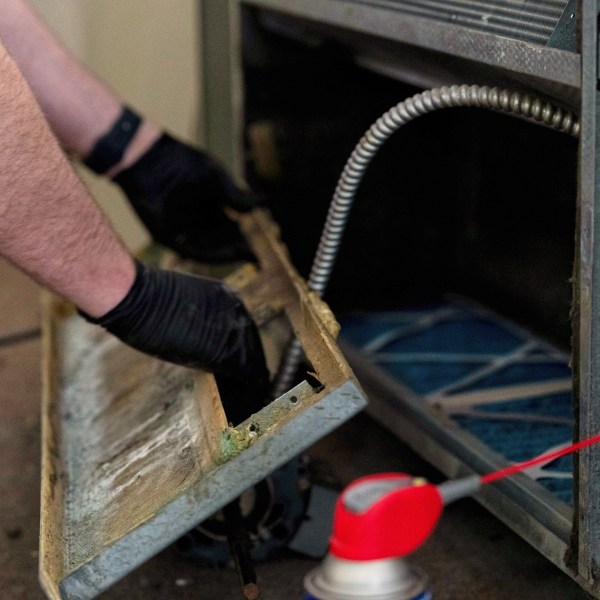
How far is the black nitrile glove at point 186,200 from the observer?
66.9 inches

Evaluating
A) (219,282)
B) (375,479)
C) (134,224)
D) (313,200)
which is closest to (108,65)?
(134,224)

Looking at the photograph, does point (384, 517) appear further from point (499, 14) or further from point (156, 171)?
point (156, 171)

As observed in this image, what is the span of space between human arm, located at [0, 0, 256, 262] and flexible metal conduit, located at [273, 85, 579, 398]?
0.36 m

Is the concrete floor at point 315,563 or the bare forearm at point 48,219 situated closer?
the bare forearm at point 48,219

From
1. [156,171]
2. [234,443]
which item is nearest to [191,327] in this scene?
[234,443]

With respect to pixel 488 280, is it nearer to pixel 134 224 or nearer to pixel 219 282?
pixel 219 282

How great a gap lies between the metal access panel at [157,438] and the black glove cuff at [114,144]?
327 mm

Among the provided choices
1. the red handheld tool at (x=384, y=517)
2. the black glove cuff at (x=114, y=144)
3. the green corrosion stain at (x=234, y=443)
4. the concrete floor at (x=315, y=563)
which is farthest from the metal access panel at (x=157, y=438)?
the black glove cuff at (x=114, y=144)

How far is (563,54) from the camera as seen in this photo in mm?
933

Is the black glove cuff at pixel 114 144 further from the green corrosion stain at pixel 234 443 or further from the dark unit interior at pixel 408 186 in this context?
the green corrosion stain at pixel 234 443

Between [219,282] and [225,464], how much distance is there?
374 millimetres

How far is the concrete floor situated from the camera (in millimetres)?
1291

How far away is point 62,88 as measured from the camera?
1627mm

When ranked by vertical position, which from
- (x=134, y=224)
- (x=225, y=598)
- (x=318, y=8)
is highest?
(x=318, y=8)
